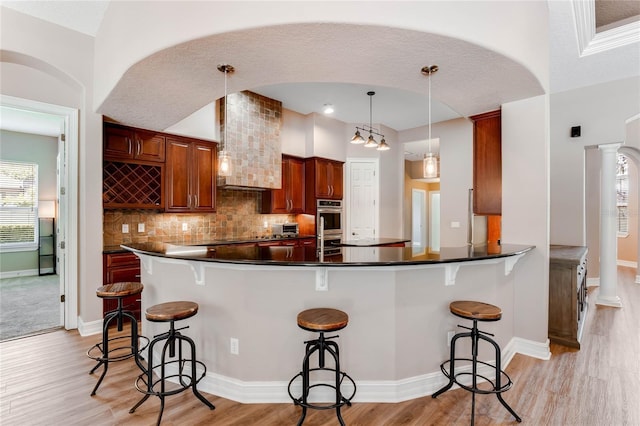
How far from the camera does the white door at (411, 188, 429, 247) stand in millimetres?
9578

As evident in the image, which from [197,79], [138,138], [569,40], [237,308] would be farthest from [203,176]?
[569,40]

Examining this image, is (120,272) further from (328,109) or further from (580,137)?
(580,137)

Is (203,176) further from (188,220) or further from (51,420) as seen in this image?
(51,420)

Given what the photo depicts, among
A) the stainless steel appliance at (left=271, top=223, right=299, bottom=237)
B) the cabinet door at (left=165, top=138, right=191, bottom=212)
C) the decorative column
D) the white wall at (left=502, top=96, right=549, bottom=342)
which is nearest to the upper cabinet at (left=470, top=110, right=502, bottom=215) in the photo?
the white wall at (left=502, top=96, right=549, bottom=342)

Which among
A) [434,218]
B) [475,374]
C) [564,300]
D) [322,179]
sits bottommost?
[475,374]

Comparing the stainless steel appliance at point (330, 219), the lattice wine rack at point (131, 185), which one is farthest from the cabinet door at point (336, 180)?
the lattice wine rack at point (131, 185)

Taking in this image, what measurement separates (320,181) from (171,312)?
4163mm

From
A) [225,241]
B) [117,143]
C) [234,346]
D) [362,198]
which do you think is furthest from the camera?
[362,198]

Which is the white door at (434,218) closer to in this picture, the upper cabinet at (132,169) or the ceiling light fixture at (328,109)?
the ceiling light fixture at (328,109)

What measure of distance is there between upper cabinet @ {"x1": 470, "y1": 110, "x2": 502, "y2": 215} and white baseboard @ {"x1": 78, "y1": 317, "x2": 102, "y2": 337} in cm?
461

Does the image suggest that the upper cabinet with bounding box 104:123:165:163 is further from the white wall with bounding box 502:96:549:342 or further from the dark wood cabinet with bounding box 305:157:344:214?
the white wall with bounding box 502:96:549:342

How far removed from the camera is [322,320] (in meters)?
1.98

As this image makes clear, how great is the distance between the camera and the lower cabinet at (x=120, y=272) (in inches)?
147

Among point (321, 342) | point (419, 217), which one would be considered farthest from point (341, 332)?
point (419, 217)
